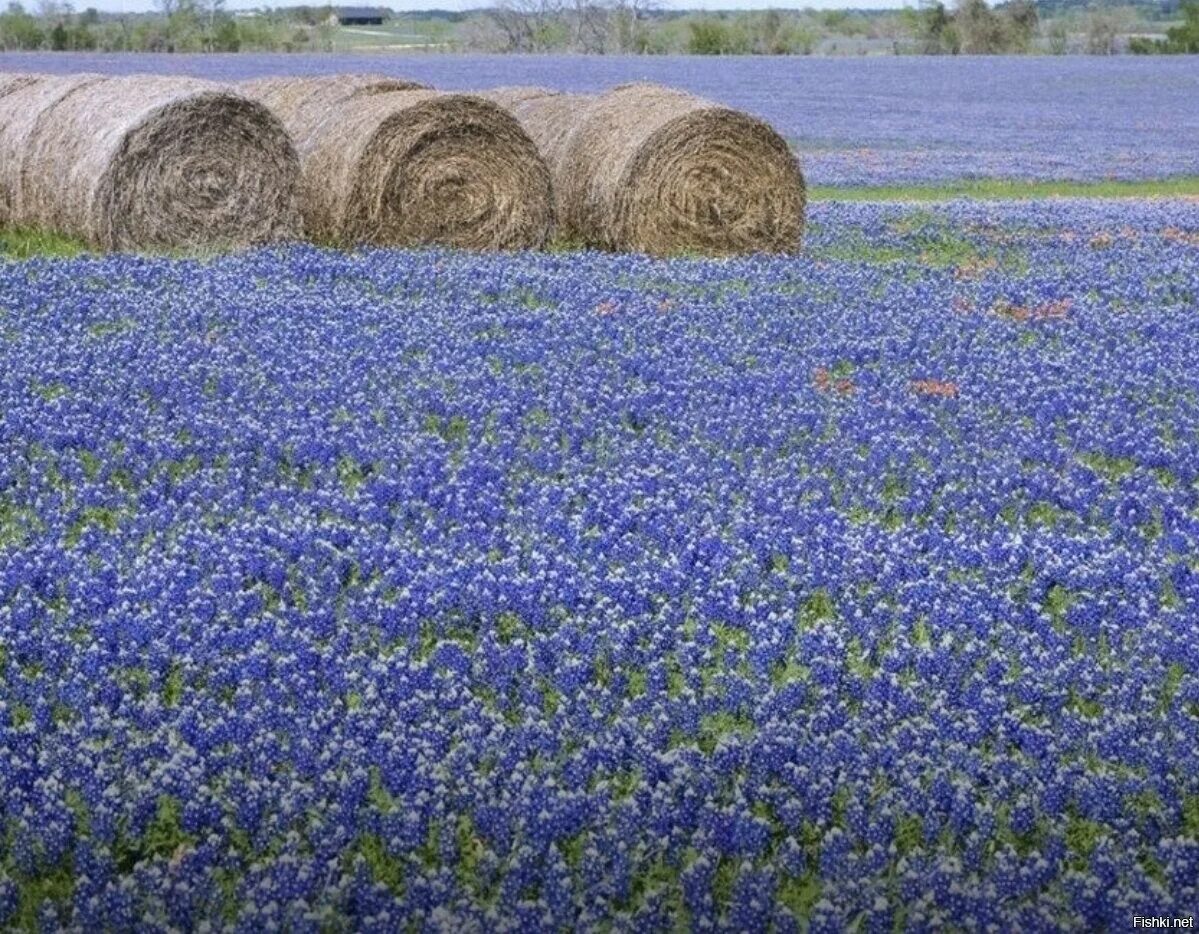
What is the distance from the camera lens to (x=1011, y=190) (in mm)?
27688

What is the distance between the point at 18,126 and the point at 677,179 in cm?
578

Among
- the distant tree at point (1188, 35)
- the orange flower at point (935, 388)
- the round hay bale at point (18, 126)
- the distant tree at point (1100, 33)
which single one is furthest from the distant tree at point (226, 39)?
the orange flower at point (935, 388)

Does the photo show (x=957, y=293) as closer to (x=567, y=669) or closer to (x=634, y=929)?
(x=567, y=669)

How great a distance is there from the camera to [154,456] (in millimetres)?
8344

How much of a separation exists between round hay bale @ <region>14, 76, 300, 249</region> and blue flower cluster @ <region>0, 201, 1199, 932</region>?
250 cm

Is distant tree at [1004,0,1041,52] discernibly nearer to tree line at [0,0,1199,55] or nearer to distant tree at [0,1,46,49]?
tree line at [0,0,1199,55]

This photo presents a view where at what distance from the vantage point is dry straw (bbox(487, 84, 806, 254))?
51.3ft

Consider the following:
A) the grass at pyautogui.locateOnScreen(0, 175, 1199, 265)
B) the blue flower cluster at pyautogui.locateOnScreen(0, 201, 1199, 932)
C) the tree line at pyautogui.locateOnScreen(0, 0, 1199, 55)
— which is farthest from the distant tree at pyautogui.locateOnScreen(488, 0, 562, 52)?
the blue flower cluster at pyautogui.locateOnScreen(0, 201, 1199, 932)

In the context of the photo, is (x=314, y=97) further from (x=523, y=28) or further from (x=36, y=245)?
(x=523, y=28)

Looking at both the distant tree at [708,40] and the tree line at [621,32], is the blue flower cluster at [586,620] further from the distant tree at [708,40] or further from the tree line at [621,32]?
the distant tree at [708,40]

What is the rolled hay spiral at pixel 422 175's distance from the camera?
1505cm

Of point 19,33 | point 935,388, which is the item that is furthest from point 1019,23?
point 935,388

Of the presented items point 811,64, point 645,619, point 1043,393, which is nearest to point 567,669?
point 645,619

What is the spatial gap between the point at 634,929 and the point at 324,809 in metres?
1.03
